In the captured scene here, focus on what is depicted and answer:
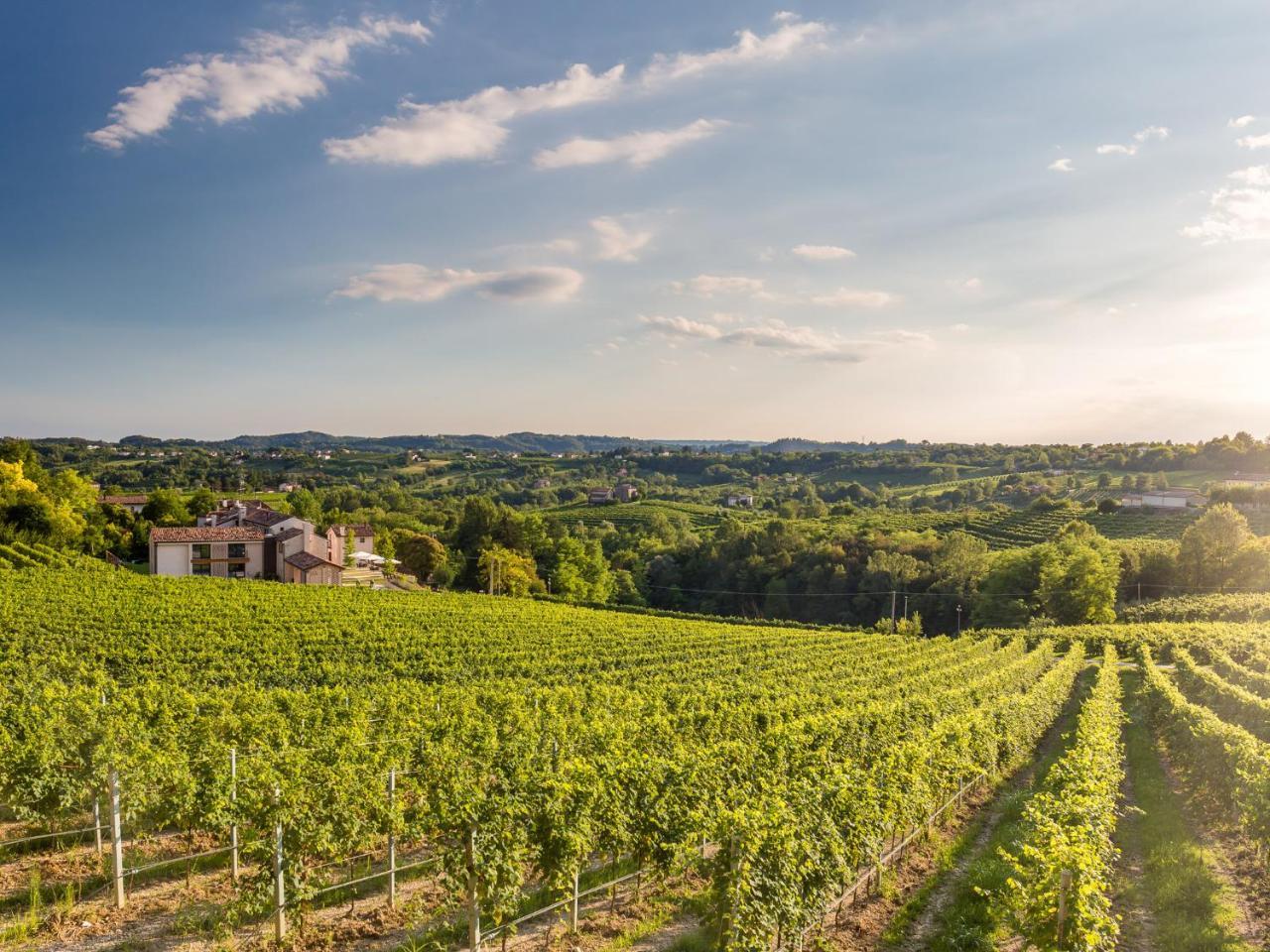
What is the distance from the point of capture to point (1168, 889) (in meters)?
12.5

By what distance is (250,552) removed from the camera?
62594mm

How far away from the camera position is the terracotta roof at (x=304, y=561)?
61656mm

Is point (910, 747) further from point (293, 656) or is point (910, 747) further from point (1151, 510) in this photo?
point (1151, 510)

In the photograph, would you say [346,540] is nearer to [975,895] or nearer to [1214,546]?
[975,895]

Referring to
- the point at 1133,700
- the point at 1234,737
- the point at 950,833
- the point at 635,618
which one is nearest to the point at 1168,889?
the point at 950,833

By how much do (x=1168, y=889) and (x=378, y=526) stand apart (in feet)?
292

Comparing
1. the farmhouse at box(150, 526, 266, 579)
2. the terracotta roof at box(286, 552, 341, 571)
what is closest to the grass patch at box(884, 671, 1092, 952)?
the terracotta roof at box(286, 552, 341, 571)

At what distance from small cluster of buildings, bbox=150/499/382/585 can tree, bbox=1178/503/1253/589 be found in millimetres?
74235

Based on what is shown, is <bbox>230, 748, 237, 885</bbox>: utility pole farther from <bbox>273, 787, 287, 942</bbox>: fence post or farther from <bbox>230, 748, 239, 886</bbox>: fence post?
<bbox>273, 787, 287, 942</bbox>: fence post

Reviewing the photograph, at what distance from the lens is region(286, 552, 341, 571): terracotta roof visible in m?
61.7

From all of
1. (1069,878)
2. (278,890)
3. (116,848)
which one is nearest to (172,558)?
(116,848)

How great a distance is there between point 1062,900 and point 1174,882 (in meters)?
5.93

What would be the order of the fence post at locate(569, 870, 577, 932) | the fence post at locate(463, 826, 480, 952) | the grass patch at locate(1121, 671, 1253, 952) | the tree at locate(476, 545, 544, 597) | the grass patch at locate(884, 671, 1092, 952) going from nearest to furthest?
1. the fence post at locate(463, 826, 480, 952)
2. the fence post at locate(569, 870, 577, 932)
3. the grass patch at locate(884, 671, 1092, 952)
4. the grass patch at locate(1121, 671, 1253, 952)
5. the tree at locate(476, 545, 544, 597)

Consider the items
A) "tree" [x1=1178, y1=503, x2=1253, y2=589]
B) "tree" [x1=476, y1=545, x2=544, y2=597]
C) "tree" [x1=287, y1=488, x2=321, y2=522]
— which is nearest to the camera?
"tree" [x1=1178, y1=503, x2=1253, y2=589]
